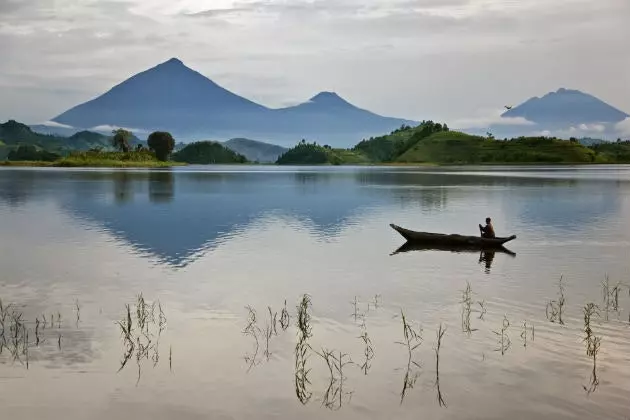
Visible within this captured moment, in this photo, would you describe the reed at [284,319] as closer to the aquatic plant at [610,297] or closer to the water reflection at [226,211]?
the aquatic plant at [610,297]

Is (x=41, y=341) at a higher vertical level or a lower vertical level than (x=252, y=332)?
lower

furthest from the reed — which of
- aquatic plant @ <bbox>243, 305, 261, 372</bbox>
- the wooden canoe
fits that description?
the wooden canoe

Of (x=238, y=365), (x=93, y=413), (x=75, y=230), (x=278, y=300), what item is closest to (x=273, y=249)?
(x=278, y=300)

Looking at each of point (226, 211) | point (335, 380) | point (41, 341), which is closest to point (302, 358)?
point (335, 380)

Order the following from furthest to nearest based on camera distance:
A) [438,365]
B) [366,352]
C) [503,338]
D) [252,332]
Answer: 1. [252,332]
2. [503,338]
3. [366,352]
4. [438,365]

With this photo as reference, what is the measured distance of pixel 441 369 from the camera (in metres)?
19.7

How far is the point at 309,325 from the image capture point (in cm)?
2462

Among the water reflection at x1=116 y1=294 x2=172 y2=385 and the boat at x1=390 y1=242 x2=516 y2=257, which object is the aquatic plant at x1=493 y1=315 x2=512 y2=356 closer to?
the water reflection at x1=116 y1=294 x2=172 y2=385

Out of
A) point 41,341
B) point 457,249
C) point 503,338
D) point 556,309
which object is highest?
point 457,249

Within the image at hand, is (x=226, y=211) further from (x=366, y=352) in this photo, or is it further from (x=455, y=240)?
(x=366, y=352)

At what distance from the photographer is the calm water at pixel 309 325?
17344mm

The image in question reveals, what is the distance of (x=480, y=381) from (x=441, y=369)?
1.37 metres

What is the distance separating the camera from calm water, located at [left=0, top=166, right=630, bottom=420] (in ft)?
56.9

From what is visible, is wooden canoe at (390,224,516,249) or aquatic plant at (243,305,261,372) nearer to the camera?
aquatic plant at (243,305,261,372)
